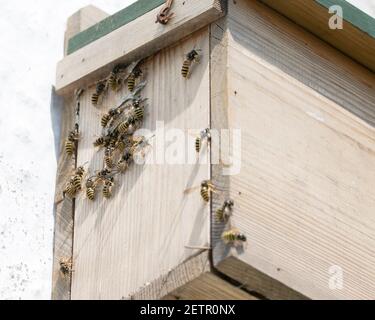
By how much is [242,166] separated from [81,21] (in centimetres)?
143

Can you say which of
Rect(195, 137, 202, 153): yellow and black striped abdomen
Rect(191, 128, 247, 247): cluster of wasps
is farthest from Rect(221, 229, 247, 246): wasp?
Rect(195, 137, 202, 153): yellow and black striped abdomen

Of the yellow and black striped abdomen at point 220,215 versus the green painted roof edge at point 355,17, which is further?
the green painted roof edge at point 355,17

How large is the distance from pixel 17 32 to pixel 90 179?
792 millimetres

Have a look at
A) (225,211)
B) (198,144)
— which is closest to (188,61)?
(198,144)

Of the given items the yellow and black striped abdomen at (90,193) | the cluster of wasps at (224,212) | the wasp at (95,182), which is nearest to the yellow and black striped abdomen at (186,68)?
the cluster of wasps at (224,212)

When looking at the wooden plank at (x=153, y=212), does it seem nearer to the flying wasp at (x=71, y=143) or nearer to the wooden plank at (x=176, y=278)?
the wooden plank at (x=176, y=278)

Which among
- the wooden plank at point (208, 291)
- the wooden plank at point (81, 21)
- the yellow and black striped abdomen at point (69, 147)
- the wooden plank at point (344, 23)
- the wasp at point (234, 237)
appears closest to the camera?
the wasp at point (234, 237)

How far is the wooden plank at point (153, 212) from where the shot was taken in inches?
183

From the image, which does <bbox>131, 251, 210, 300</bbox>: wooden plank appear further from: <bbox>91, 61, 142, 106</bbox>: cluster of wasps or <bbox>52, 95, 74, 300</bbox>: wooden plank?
<bbox>91, 61, 142, 106</bbox>: cluster of wasps

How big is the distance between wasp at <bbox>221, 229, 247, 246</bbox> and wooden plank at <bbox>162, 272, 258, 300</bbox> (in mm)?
148

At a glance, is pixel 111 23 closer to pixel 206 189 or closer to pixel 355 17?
pixel 355 17

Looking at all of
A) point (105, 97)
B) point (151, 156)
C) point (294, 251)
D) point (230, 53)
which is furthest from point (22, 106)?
point (294, 251)

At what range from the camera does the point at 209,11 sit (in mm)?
4828

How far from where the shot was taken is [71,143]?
531 cm
